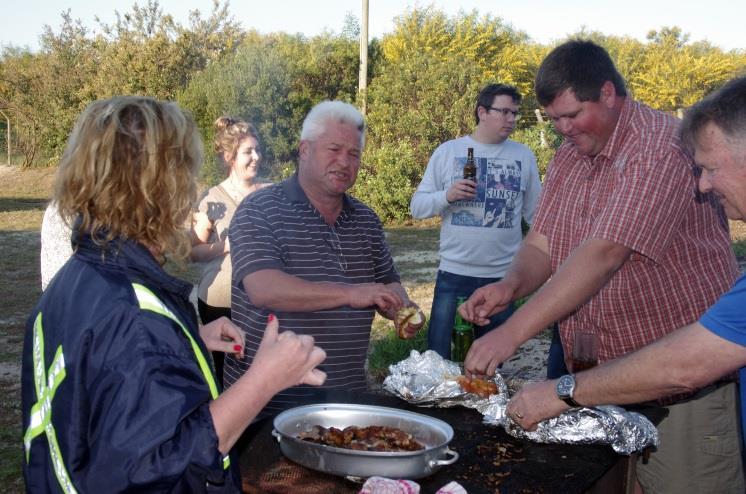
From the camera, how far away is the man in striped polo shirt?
3.07 metres

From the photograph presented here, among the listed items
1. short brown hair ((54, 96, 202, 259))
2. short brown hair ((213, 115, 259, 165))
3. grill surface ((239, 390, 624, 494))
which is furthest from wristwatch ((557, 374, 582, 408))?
short brown hair ((213, 115, 259, 165))

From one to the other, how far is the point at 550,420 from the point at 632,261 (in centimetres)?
82

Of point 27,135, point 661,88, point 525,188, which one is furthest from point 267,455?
point 661,88

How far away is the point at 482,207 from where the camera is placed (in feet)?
17.6

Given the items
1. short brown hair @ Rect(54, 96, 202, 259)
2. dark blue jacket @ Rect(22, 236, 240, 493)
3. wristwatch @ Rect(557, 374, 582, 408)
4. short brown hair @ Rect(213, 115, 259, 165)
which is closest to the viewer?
dark blue jacket @ Rect(22, 236, 240, 493)

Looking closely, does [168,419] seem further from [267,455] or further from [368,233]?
[368,233]

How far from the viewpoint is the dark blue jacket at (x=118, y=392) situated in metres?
1.53

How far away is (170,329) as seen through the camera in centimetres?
161

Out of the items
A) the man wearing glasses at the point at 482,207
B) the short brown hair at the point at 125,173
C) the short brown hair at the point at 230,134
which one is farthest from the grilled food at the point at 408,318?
the short brown hair at the point at 230,134

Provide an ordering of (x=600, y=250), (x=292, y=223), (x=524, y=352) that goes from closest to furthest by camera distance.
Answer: (x=600, y=250)
(x=292, y=223)
(x=524, y=352)

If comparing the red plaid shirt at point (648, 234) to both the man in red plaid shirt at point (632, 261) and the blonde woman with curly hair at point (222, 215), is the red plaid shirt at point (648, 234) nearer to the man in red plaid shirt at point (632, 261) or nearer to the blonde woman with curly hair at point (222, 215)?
the man in red plaid shirt at point (632, 261)

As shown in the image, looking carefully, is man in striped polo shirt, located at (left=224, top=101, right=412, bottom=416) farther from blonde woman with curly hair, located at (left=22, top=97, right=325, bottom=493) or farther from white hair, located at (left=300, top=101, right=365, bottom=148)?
blonde woman with curly hair, located at (left=22, top=97, right=325, bottom=493)

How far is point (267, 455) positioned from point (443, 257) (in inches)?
130

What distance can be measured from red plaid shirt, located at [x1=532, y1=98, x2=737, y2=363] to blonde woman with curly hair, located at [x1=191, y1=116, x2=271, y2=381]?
7.23 ft
